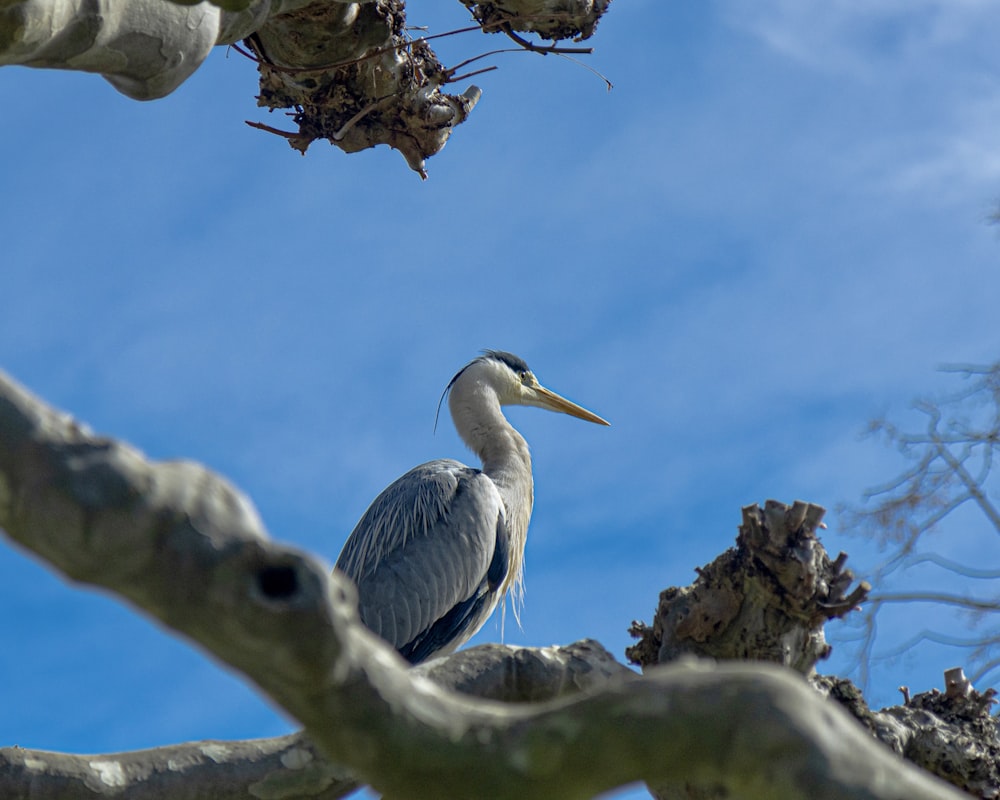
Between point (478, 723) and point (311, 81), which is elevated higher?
point (311, 81)

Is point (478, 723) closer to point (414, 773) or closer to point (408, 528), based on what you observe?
point (414, 773)

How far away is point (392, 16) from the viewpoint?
194 inches

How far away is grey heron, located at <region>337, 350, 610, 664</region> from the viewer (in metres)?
6.44

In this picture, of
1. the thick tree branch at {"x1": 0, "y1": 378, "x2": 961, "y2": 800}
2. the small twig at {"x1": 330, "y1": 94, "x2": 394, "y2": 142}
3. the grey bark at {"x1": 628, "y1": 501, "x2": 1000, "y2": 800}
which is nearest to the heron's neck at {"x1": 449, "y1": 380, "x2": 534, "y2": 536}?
the small twig at {"x1": 330, "y1": 94, "x2": 394, "y2": 142}

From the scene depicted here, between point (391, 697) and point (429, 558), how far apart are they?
5073 mm

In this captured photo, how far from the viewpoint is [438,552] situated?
21.5 ft

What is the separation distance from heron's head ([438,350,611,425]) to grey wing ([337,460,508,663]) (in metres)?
1.16

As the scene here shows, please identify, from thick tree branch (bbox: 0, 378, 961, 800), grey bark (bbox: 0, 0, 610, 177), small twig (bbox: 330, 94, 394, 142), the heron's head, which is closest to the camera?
thick tree branch (bbox: 0, 378, 961, 800)

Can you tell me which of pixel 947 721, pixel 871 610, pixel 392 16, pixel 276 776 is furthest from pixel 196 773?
pixel 871 610

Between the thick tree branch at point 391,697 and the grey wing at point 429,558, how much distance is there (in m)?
4.85

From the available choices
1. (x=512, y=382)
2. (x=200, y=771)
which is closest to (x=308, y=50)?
(x=200, y=771)

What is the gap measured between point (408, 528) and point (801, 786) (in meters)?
5.32

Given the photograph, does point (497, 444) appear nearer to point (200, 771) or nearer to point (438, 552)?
point (438, 552)

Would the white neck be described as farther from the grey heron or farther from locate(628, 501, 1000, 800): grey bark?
locate(628, 501, 1000, 800): grey bark
